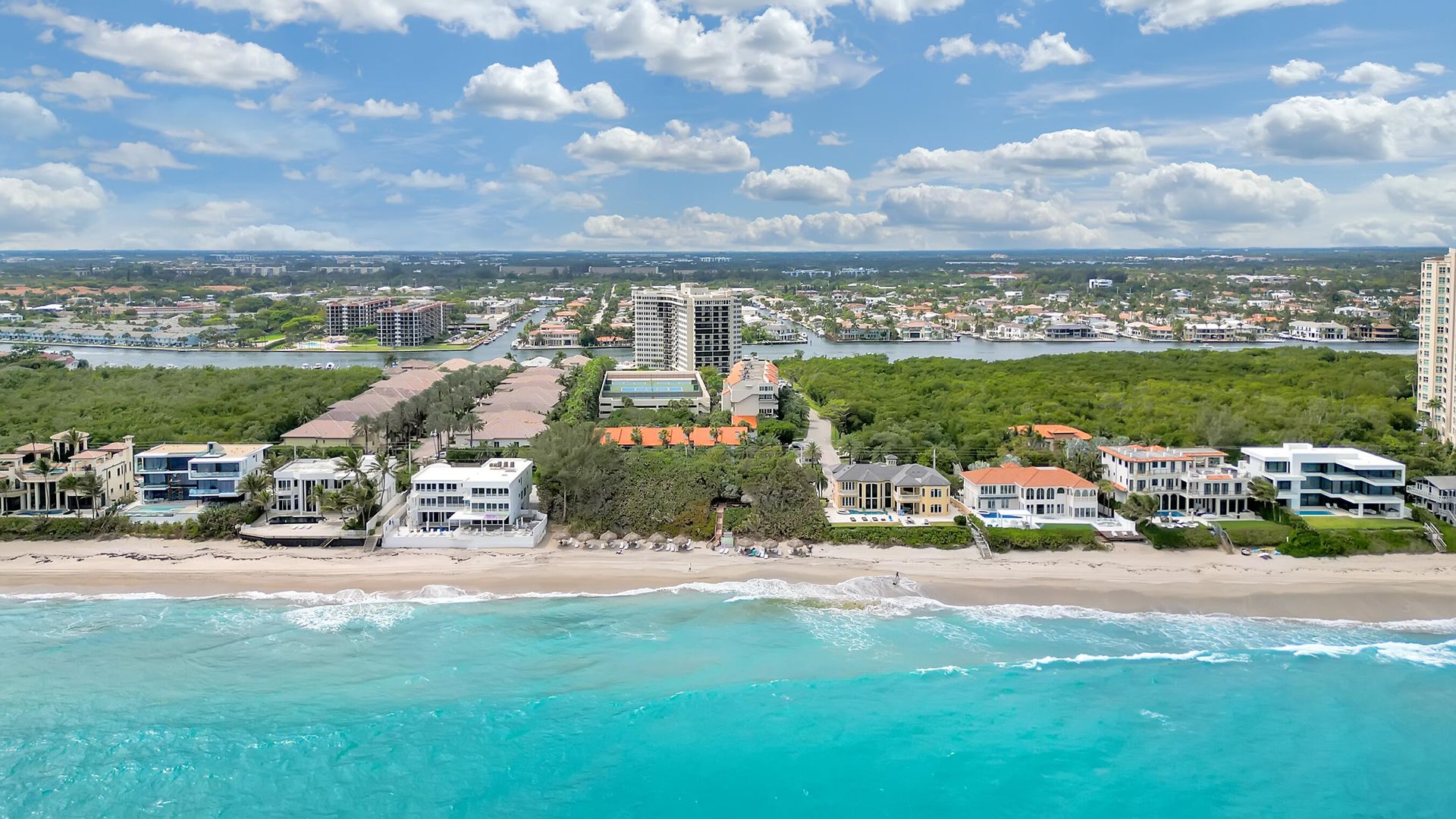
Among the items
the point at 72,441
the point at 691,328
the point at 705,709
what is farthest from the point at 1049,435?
the point at 72,441

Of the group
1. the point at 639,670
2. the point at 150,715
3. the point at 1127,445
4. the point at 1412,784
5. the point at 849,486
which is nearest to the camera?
the point at 1412,784

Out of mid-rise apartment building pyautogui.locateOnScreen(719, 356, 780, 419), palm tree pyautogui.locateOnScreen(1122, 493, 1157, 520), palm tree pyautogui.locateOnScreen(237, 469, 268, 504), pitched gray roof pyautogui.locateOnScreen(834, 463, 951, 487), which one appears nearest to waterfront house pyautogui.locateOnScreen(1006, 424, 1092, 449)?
pitched gray roof pyautogui.locateOnScreen(834, 463, 951, 487)

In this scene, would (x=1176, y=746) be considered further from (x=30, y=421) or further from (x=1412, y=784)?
(x=30, y=421)

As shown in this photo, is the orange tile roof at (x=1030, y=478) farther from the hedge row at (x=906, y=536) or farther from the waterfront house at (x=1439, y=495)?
the waterfront house at (x=1439, y=495)

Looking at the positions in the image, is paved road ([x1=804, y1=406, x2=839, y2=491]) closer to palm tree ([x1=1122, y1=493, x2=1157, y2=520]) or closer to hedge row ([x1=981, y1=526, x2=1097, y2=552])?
hedge row ([x1=981, y1=526, x2=1097, y2=552])

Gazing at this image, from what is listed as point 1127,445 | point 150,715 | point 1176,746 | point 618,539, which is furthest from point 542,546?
point 1127,445

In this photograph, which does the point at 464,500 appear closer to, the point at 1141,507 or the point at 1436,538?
the point at 1141,507

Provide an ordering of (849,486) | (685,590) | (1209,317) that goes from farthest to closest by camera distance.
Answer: (1209,317)
(849,486)
(685,590)
